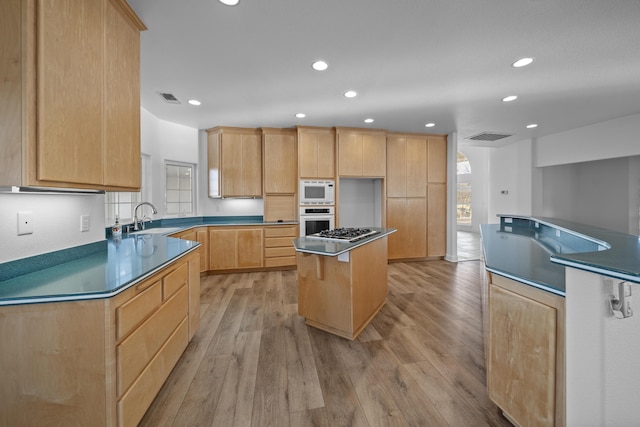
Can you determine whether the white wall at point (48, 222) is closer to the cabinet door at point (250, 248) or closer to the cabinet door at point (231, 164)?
the cabinet door at point (250, 248)

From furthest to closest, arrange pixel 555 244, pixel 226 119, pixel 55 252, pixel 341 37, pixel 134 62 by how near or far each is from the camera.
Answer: pixel 226 119 → pixel 555 244 → pixel 341 37 → pixel 134 62 → pixel 55 252

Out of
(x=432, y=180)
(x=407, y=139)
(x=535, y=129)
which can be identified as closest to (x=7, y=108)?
(x=407, y=139)

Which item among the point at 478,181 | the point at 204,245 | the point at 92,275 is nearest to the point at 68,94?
the point at 92,275

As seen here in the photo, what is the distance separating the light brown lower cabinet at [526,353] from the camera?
1.13m

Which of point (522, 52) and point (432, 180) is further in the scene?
point (432, 180)

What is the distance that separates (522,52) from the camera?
2.28 metres

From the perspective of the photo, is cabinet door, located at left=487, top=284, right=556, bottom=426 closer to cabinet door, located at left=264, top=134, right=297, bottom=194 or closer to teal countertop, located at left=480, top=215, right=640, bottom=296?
teal countertop, located at left=480, top=215, right=640, bottom=296

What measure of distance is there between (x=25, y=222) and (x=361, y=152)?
4.30 m

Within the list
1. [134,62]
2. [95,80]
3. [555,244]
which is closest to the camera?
[95,80]

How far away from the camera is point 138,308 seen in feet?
4.42

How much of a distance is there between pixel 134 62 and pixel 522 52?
3.20 m

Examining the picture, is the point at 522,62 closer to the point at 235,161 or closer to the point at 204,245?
the point at 235,161

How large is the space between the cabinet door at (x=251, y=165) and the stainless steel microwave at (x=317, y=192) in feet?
2.85

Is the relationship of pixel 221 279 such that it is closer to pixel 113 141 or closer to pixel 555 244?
pixel 113 141
